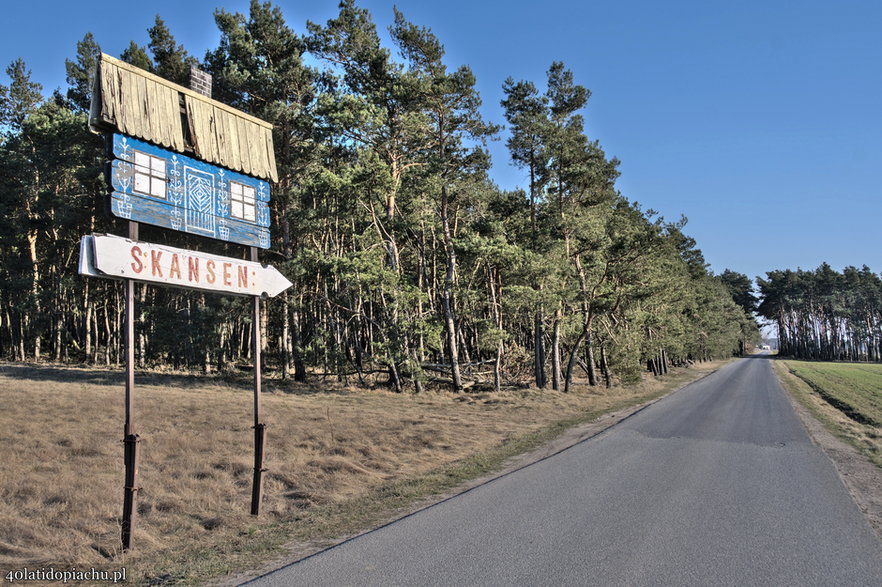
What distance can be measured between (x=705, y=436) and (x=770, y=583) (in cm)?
938

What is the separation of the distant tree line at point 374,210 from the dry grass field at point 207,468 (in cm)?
662

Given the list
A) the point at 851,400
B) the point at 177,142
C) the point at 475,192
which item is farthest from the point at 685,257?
the point at 177,142

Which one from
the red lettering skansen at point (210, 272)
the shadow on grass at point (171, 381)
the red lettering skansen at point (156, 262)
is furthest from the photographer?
the shadow on grass at point (171, 381)

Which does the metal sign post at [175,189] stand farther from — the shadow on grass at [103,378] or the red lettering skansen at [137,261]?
the shadow on grass at [103,378]

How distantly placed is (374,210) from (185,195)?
1955 centimetres

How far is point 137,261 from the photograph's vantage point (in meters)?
5.88

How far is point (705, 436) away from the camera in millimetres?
12938

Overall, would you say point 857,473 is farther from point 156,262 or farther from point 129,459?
point 156,262

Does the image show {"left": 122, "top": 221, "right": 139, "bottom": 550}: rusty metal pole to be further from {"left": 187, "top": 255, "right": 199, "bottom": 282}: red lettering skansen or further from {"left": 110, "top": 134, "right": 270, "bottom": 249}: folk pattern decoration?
{"left": 110, "top": 134, "right": 270, "bottom": 249}: folk pattern decoration

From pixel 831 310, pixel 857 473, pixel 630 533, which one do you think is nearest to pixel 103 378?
pixel 630 533

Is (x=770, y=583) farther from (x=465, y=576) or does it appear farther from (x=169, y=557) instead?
(x=169, y=557)

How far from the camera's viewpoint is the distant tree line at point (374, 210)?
76.6 feet

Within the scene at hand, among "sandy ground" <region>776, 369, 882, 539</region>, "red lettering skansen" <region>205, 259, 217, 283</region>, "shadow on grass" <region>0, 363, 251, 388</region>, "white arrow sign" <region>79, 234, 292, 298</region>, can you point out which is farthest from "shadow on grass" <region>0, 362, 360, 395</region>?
"sandy ground" <region>776, 369, 882, 539</region>

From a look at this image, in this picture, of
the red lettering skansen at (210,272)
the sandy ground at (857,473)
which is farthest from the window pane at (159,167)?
the sandy ground at (857,473)
